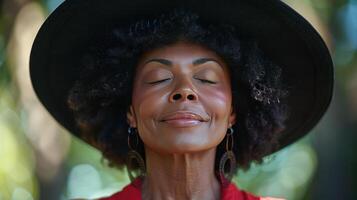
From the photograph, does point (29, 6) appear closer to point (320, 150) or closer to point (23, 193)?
point (23, 193)

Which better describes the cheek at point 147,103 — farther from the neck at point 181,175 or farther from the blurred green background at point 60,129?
the blurred green background at point 60,129

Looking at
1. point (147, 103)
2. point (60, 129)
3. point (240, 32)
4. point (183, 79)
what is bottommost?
point (60, 129)

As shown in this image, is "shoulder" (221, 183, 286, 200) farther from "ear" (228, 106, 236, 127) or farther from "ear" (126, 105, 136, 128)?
"ear" (126, 105, 136, 128)

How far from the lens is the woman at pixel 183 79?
3311mm

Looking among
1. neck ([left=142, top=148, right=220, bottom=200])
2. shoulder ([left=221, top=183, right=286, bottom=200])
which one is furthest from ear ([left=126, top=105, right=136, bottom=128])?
shoulder ([left=221, top=183, right=286, bottom=200])

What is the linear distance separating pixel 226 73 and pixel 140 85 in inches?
15.2

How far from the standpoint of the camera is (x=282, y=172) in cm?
699

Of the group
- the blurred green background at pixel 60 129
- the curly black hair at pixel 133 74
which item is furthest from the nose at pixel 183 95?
the blurred green background at pixel 60 129

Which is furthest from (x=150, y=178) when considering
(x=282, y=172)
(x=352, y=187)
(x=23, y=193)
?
(x=282, y=172)

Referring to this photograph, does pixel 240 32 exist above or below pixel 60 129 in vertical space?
above

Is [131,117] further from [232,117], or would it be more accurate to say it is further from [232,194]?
[232,194]

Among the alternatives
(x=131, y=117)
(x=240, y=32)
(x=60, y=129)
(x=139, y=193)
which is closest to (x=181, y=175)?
(x=139, y=193)

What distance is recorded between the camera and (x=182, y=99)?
3260 millimetres

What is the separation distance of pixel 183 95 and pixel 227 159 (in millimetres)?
526
